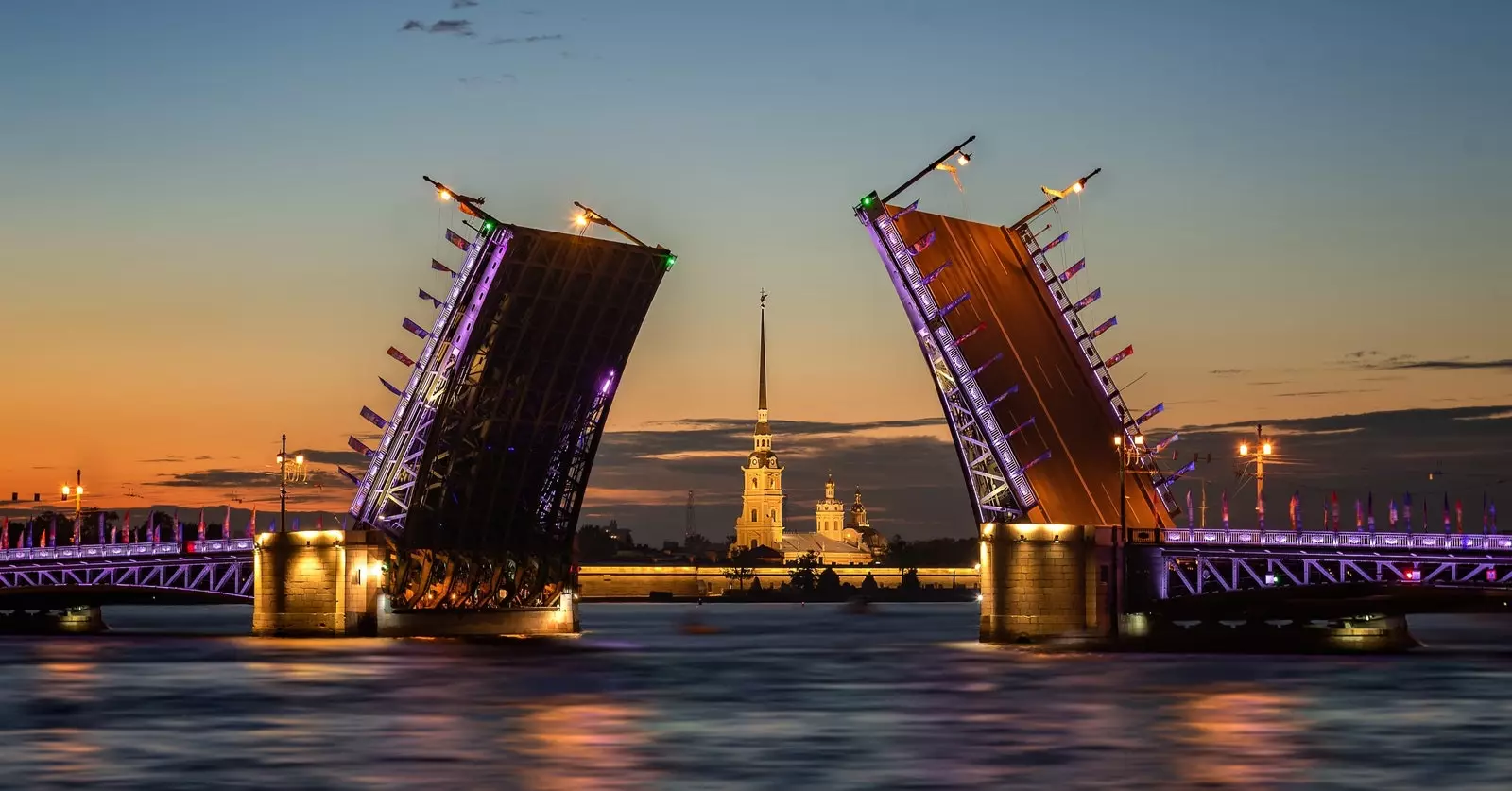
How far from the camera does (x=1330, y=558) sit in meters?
74.9

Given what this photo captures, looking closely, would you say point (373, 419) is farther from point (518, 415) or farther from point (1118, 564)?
point (1118, 564)

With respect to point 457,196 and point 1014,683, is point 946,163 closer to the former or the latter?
point 457,196

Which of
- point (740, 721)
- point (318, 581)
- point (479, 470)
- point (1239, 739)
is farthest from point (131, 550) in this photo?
point (1239, 739)

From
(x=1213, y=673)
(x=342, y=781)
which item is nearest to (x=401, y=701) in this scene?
(x=342, y=781)

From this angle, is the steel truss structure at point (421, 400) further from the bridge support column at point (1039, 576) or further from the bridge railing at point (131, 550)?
the bridge support column at point (1039, 576)

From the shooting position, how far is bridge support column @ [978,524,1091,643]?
75.2 meters

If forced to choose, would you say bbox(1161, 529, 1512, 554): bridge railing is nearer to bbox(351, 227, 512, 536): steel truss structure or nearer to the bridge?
the bridge

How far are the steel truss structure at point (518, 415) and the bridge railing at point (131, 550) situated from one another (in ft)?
26.7

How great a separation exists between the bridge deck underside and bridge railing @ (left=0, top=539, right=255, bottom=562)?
27.8m

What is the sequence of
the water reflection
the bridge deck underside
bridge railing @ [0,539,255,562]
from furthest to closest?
1. bridge railing @ [0,539,255,562]
2. the bridge deck underside
3. the water reflection

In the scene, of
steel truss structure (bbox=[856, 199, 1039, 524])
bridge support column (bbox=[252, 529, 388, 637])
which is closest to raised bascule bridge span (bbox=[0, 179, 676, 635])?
bridge support column (bbox=[252, 529, 388, 637])

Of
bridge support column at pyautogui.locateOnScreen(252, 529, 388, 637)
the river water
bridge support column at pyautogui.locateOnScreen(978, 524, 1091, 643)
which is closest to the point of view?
the river water

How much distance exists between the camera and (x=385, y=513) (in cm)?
7944

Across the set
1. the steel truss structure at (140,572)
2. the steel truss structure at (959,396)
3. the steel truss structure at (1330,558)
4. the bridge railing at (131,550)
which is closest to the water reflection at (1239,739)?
the steel truss structure at (959,396)
